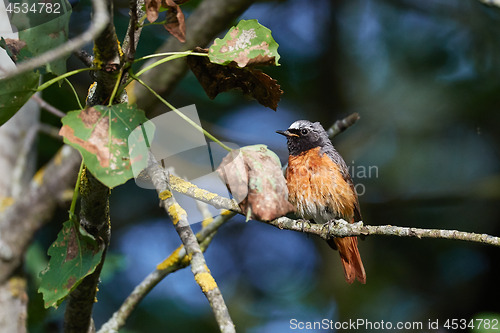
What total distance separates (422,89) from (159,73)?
12.3 feet

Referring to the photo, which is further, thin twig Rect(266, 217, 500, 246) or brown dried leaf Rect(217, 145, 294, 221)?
thin twig Rect(266, 217, 500, 246)

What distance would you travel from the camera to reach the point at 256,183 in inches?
57.6

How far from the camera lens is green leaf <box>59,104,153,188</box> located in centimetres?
137

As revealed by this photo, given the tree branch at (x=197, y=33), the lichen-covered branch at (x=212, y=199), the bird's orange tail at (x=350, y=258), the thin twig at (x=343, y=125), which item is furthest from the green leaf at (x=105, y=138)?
the bird's orange tail at (x=350, y=258)

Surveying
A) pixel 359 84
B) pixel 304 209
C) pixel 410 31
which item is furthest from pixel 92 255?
pixel 410 31

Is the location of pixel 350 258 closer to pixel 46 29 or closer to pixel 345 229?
pixel 345 229

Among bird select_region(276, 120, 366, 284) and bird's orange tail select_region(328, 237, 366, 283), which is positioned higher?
bird select_region(276, 120, 366, 284)

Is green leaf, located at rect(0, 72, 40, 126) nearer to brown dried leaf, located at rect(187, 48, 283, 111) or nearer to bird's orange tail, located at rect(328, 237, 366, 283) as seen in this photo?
brown dried leaf, located at rect(187, 48, 283, 111)

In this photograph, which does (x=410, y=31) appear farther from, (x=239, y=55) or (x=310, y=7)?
(x=239, y=55)

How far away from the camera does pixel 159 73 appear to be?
3.69 metres

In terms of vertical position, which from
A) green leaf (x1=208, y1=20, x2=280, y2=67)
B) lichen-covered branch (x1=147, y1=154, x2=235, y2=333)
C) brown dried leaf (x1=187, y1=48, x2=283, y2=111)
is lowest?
lichen-covered branch (x1=147, y1=154, x2=235, y2=333)

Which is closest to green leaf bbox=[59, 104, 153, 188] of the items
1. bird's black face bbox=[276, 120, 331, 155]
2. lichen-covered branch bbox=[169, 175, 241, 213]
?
lichen-covered branch bbox=[169, 175, 241, 213]

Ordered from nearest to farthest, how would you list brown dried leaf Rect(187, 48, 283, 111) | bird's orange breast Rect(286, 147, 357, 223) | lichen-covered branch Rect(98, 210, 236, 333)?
1. brown dried leaf Rect(187, 48, 283, 111)
2. lichen-covered branch Rect(98, 210, 236, 333)
3. bird's orange breast Rect(286, 147, 357, 223)

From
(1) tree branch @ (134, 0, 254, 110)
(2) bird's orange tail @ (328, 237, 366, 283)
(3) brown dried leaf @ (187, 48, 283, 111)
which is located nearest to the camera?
(3) brown dried leaf @ (187, 48, 283, 111)
